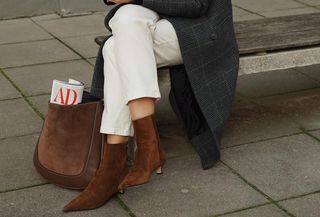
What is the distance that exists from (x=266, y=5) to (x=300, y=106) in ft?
9.46

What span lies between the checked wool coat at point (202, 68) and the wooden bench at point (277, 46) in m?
0.21

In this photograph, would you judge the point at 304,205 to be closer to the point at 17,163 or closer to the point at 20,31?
the point at 17,163

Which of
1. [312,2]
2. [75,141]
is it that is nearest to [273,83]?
[75,141]

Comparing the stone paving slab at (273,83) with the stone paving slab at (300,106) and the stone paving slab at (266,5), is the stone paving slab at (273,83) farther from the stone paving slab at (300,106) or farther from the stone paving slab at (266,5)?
Answer: the stone paving slab at (266,5)

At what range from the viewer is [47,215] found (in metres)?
3.49

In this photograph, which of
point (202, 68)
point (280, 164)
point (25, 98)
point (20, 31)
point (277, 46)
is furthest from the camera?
point (20, 31)

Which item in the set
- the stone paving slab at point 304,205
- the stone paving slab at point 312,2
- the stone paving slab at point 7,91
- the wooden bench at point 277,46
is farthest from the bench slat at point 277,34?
the stone paving slab at point 312,2

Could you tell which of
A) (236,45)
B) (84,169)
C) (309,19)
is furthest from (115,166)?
(309,19)

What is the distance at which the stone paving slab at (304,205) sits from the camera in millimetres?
3500

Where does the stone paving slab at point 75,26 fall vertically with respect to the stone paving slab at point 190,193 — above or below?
below

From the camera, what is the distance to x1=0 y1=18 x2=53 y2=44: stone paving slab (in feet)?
21.4

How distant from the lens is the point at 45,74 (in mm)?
5582

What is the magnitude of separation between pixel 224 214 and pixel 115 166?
0.57 meters

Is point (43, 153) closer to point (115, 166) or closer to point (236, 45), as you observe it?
point (115, 166)
